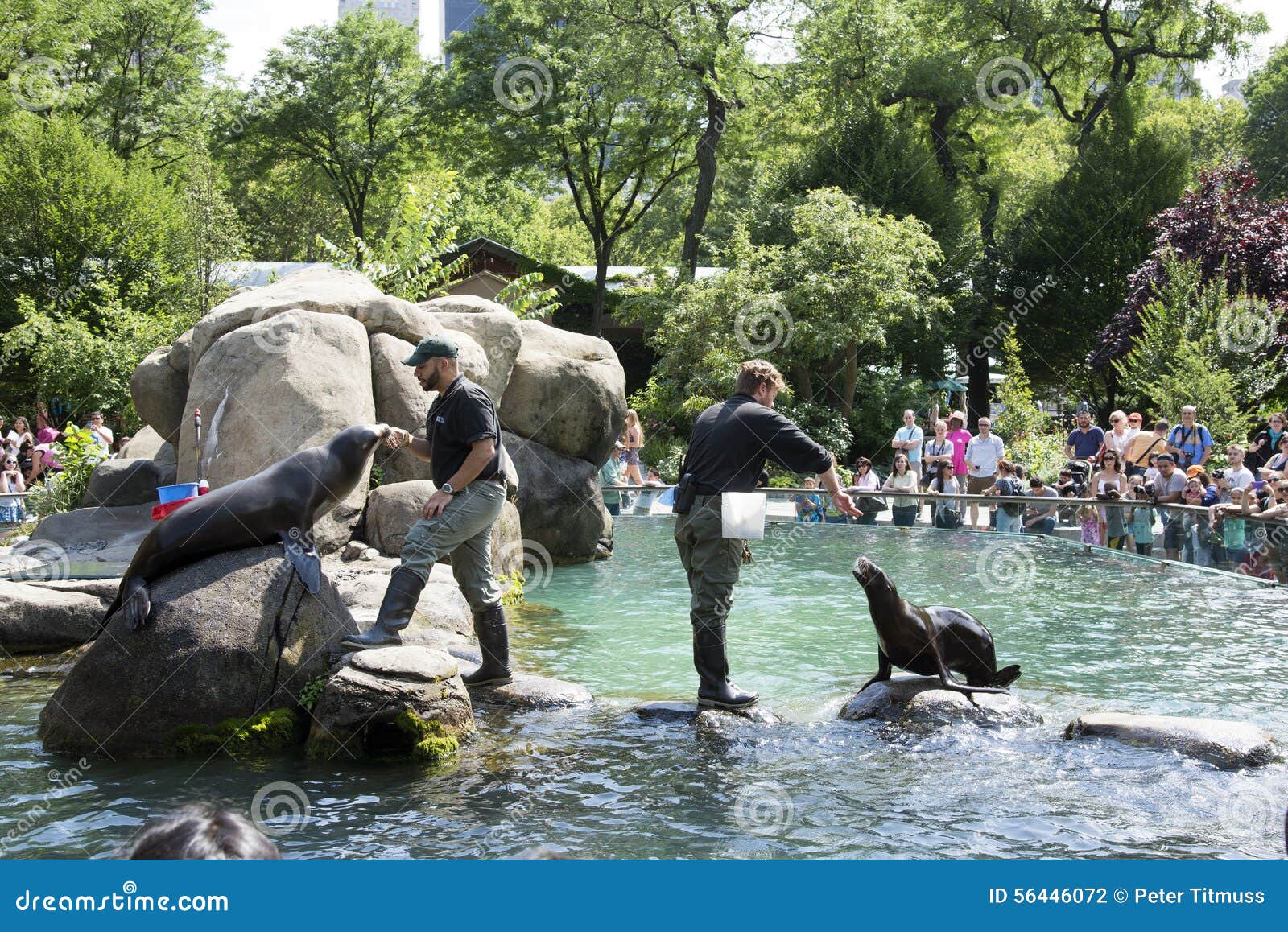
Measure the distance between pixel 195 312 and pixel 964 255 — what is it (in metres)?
21.6

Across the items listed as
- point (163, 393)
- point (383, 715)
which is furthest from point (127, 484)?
point (383, 715)

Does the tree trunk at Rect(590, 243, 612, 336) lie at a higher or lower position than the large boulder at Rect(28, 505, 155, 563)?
higher

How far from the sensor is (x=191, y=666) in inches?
265

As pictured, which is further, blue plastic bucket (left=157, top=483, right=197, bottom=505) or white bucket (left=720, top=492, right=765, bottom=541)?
blue plastic bucket (left=157, top=483, right=197, bottom=505)

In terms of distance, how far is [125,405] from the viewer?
25.6 m

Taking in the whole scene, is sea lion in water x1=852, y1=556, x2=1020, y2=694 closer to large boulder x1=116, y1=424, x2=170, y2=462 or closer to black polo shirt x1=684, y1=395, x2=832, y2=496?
black polo shirt x1=684, y1=395, x2=832, y2=496

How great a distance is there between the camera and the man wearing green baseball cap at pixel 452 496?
7.16 meters

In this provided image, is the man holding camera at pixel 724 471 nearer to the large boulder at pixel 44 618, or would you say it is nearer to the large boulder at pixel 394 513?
the large boulder at pixel 394 513

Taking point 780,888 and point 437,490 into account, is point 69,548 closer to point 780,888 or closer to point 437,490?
point 437,490

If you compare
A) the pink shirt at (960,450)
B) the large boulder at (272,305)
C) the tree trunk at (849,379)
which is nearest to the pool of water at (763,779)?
the large boulder at (272,305)

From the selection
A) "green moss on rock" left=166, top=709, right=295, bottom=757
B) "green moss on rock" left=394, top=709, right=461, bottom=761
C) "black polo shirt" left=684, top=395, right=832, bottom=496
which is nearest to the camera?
"green moss on rock" left=394, top=709, right=461, bottom=761

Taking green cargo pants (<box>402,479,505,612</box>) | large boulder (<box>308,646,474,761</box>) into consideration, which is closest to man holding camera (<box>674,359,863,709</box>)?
green cargo pants (<box>402,479,505,612</box>)

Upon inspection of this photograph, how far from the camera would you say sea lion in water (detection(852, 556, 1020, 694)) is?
7.45m

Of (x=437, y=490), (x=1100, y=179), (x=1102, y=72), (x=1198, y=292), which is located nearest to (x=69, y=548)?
(x=437, y=490)
